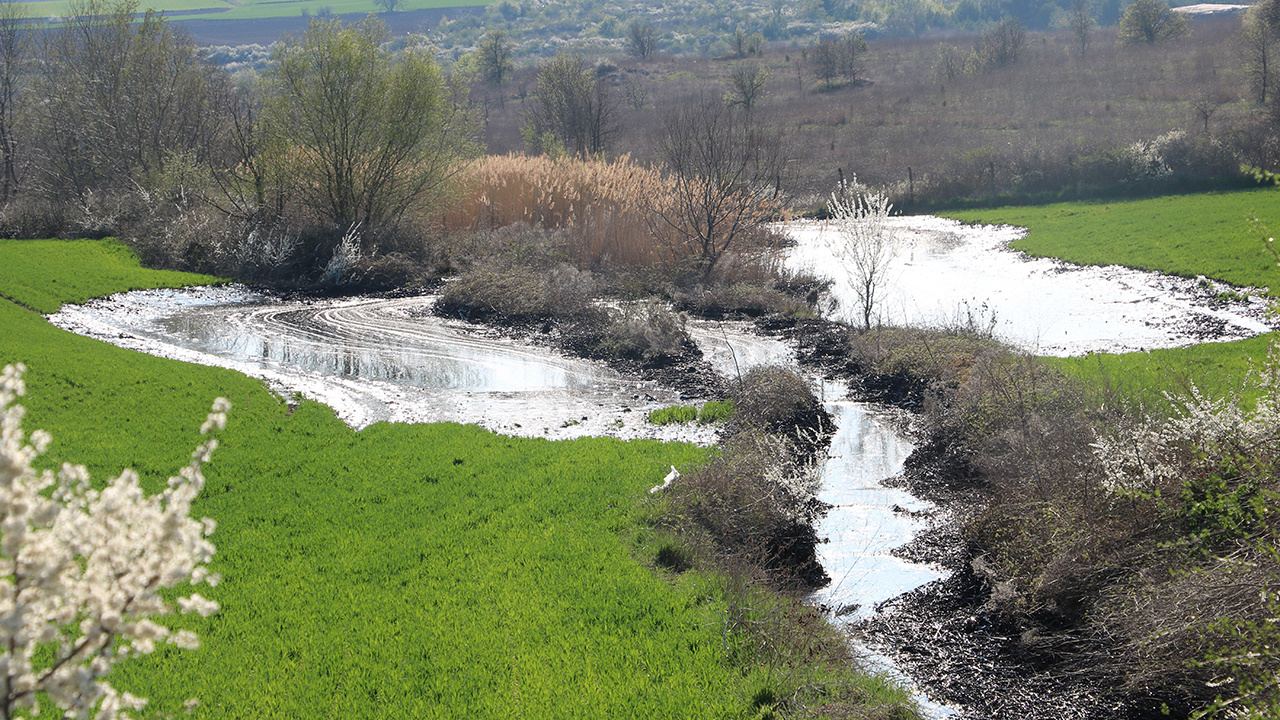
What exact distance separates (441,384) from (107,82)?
25986 millimetres

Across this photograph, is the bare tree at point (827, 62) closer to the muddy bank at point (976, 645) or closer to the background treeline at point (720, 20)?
the background treeline at point (720, 20)

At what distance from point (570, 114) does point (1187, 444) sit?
38870mm

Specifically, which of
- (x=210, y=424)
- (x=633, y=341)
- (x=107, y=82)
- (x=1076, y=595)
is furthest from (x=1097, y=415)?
(x=107, y=82)

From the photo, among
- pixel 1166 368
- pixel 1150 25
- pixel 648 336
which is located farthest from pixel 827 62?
pixel 1166 368

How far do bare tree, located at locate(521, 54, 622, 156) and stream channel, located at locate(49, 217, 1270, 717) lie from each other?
20.0 meters

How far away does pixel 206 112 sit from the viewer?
32000 mm

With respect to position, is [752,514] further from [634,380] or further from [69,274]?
[69,274]

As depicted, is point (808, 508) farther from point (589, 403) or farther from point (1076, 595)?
point (589, 403)

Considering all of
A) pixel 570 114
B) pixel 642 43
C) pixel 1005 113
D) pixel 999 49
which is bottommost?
pixel 1005 113

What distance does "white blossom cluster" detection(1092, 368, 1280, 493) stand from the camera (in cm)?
614

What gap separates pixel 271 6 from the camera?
534ft

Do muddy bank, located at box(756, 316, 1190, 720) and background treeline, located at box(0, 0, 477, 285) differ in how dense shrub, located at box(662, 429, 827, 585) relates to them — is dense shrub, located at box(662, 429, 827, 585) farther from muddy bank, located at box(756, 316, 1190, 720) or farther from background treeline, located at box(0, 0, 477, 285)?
background treeline, located at box(0, 0, 477, 285)

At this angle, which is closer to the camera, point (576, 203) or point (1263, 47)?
point (576, 203)

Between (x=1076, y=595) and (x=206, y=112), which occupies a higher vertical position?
(x=206, y=112)
